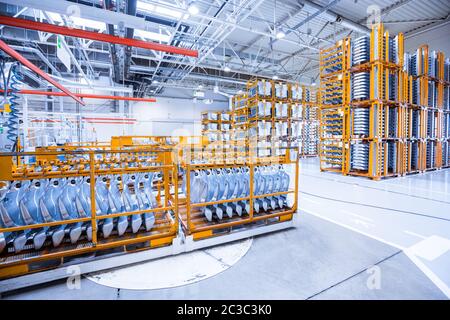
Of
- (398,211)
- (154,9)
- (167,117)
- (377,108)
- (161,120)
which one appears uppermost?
(154,9)

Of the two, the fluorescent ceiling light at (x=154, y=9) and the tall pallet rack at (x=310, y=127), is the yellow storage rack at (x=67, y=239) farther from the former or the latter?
the tall pallet rack at (x=310, y=127)

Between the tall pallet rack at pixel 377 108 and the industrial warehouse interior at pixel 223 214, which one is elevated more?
the tall pallet rack at pixel 377 108

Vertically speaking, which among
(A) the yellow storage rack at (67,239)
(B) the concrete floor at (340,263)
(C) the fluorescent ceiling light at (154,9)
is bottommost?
(B) the concrete floor at (340,263)

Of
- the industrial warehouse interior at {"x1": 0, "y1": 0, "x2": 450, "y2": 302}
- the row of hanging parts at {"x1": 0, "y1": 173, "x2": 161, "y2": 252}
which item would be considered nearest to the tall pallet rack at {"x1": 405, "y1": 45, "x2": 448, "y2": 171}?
the industrial warehouse interior at {"x1": 0, "y1": 0, "x2": 450, "y2": 302}

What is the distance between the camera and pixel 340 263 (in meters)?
2.90

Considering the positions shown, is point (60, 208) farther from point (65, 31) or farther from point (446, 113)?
point (446, 113)

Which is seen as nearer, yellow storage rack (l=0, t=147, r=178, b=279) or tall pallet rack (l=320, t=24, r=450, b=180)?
yellow storage rack (l=0, t=147, r=178, b=279)

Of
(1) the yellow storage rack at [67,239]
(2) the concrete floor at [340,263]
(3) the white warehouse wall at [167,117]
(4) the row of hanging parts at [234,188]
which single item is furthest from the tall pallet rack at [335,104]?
(3) the white warehouse wall at [167,117]

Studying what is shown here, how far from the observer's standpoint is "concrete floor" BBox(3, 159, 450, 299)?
2.36 m

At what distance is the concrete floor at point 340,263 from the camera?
236 centimetres

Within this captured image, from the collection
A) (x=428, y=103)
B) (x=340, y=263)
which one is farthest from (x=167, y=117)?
(x=340, y=263)

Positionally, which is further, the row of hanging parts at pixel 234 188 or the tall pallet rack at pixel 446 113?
the tall pallet rack at pixel 446 113

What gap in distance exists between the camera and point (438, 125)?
10.2m

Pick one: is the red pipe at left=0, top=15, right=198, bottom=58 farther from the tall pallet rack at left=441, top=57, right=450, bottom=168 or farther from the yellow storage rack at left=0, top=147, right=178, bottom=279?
the tall pallet rack at left=441, top=57, right=450, bottom=168
